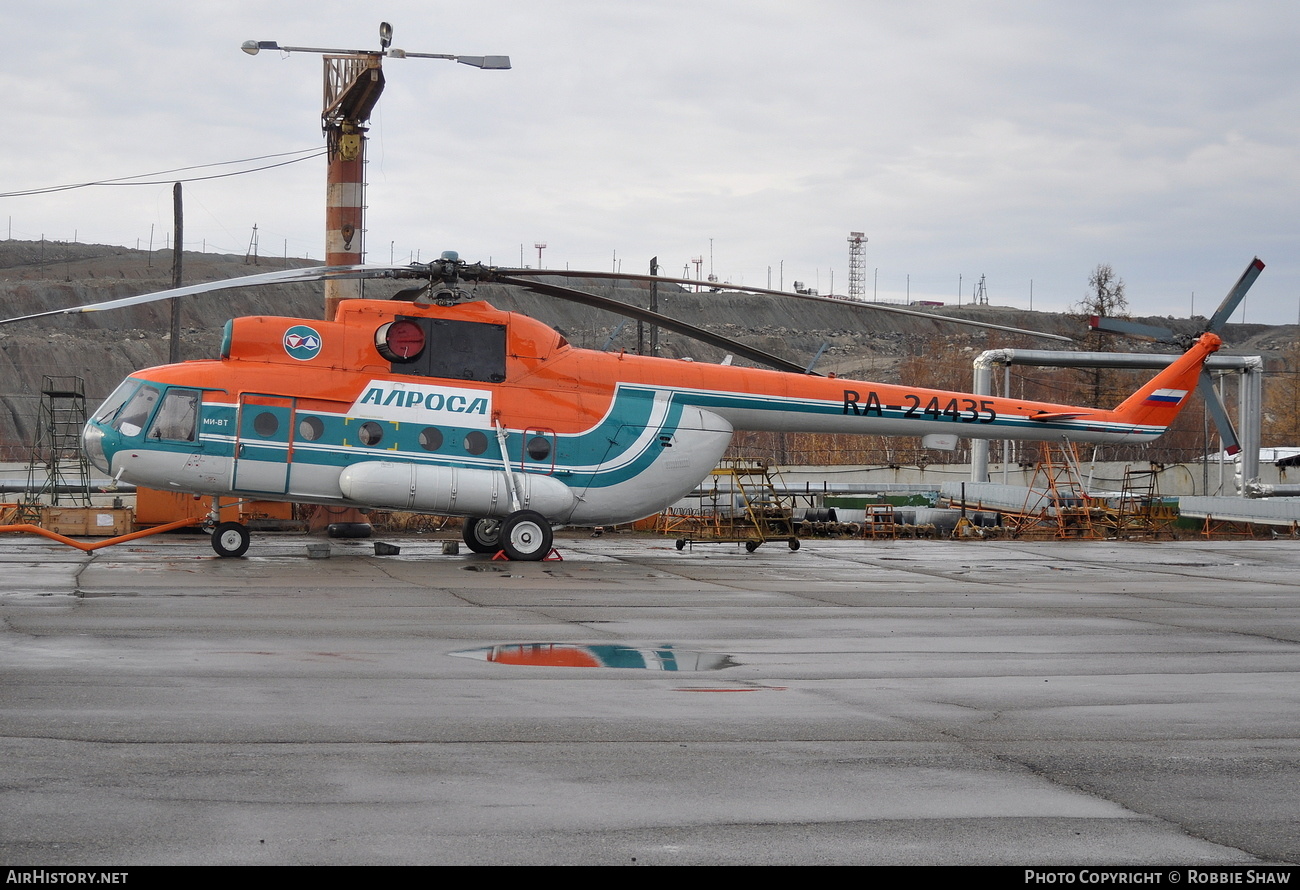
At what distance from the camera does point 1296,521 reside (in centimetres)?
3334

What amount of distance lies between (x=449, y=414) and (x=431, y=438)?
491mm

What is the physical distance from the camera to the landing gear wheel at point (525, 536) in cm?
1969

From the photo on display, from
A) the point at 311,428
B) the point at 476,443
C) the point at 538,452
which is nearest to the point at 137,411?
the point at 311,428

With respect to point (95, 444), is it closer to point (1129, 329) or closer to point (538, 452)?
point (538, 452)

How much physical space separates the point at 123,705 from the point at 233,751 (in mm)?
1443

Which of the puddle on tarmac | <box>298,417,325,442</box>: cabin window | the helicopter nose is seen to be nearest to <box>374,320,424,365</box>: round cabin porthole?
<box>298,417,325,442</box>: cabin window

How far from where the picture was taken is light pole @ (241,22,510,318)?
2955 cm

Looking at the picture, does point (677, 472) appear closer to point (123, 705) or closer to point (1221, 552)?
point (1221, 552)

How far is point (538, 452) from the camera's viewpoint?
20.4m

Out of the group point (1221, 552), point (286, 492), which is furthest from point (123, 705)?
point (1221, 552)

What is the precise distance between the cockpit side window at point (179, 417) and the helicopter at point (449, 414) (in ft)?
0.07

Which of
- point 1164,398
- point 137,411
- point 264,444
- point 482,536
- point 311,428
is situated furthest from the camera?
point 1164,398

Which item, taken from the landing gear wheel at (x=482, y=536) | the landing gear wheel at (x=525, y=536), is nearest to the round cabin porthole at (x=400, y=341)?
the landing gear wheel at (x=525, y=536)

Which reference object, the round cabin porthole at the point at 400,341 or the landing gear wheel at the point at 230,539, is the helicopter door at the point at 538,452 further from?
the landing gear wheel at the point at 230,539
